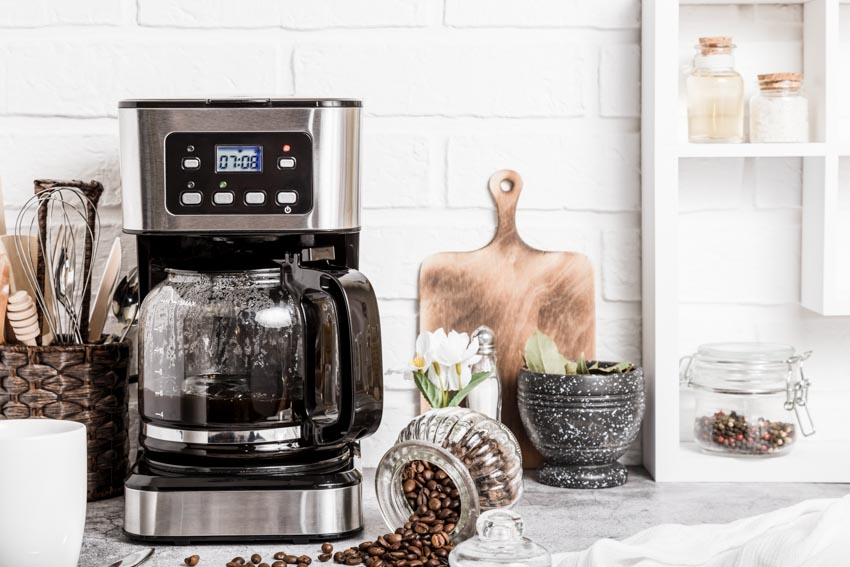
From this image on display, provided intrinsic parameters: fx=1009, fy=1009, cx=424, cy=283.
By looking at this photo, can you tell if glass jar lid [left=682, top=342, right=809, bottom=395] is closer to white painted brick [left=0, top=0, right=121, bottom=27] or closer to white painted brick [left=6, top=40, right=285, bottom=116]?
white painted brick [left=6, top=40, right=285, bottom=116]

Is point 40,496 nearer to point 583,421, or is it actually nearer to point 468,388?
point 468,388

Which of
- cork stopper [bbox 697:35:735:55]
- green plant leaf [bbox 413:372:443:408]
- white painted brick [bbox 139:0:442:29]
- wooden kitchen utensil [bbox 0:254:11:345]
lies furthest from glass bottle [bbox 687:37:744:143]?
wooden kitchen utensil [bbox 0:254:11:345]

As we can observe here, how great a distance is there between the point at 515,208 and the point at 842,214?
0.42m

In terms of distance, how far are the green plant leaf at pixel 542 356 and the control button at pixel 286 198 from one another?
366 mm

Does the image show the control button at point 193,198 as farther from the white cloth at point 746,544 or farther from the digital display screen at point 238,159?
the white cloth at point 746,544

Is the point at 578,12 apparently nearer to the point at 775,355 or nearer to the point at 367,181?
the point at 367,181

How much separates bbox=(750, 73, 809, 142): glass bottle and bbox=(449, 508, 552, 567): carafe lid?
2.11 ft

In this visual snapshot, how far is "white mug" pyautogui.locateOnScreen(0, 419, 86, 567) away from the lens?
798 mm

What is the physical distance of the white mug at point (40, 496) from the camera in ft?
2.62

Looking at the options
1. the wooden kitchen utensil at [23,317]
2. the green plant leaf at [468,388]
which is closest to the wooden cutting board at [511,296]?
the green plant leaf at [468,388]

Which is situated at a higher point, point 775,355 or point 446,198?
point 446,198

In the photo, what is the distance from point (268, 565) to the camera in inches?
34.7

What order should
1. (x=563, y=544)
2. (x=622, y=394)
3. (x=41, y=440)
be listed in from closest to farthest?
(x=41, y=440)
(x=563, y=544)
(x=622, y=394)

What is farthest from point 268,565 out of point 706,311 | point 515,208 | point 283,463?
point 706,311
